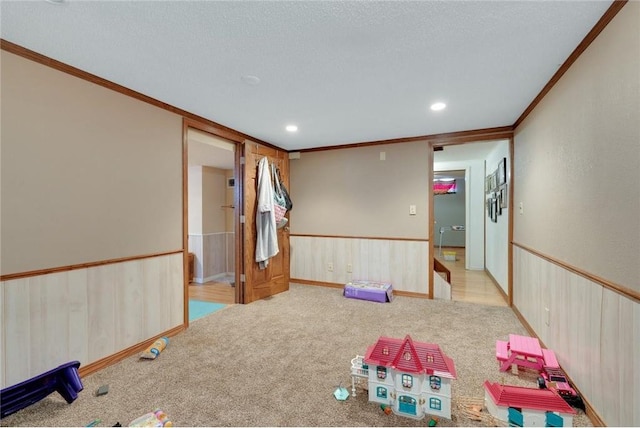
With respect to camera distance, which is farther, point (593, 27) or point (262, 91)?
point (262, 91)

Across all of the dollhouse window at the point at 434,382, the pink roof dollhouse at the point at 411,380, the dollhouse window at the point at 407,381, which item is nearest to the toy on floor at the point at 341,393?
the pink roof dollhouse at the point at 411,380

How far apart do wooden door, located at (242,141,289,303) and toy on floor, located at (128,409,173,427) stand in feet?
6.74

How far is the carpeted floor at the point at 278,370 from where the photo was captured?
1.59 meters

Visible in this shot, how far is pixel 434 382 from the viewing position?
1539mm

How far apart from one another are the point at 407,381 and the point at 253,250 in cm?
257

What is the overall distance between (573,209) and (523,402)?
1201 millimetres

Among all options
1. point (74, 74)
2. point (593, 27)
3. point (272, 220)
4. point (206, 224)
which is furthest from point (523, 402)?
point (206, 224)

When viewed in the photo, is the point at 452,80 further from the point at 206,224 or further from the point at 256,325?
the point at 206,224

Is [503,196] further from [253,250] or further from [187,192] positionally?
[187,192]

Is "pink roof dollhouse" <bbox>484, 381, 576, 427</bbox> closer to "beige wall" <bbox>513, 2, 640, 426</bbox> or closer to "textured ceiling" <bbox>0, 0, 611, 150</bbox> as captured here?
"beige wall" <bbox>513, 2, 640, 426</bbox>

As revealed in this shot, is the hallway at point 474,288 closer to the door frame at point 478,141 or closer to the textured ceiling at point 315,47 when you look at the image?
the door frame at point 478,141

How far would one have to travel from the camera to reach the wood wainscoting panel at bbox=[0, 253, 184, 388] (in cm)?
171

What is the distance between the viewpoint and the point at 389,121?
3156mm

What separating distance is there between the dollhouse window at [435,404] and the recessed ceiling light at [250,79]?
2.32m
